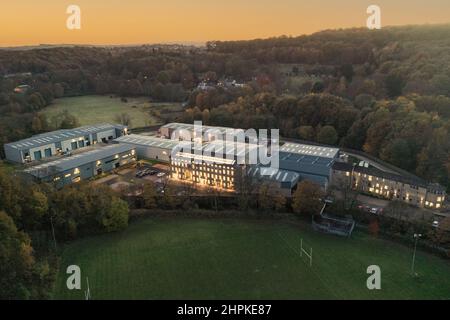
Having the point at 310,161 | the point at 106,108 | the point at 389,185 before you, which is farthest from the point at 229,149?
the point at 106,108

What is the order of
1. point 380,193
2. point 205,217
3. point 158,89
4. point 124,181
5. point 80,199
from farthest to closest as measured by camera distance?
point 158,89 < point 124,181 < point 380,193 < point 205,217 < point 80,199

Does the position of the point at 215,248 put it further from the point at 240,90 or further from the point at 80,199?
the point at 240,90

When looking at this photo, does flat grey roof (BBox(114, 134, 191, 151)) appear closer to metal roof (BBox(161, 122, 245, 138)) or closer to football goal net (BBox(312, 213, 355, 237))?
metal roof (BBox(161, 122, 245, 138))

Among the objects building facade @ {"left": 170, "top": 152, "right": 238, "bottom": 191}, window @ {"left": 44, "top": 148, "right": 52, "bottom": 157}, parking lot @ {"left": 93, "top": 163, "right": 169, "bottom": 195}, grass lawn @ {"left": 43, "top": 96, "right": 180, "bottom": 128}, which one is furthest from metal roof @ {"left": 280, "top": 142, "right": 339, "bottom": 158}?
window @ {"left": 44, "top": 148, "right": 52, "bottom": 157}

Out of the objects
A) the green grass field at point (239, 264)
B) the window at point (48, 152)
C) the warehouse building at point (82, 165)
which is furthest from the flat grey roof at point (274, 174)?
the window at point (48, 152)

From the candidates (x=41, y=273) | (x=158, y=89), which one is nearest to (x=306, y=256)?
(x=41, y=273)

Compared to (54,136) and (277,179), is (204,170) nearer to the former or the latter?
(277,179)
